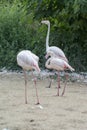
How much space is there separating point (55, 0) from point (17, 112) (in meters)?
6.82

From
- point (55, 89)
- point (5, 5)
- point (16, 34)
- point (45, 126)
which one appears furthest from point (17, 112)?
point (5, 5)

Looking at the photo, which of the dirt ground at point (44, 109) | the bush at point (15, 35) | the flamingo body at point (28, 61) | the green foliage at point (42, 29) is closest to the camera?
the dirt ground at point (44, 109)

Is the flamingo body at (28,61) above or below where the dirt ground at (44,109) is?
above

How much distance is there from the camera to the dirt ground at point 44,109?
22.5ft

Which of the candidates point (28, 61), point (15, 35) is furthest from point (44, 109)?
point (15, 35)

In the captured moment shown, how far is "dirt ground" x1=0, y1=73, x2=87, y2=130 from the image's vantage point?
22.5 ft

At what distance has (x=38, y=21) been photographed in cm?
1481

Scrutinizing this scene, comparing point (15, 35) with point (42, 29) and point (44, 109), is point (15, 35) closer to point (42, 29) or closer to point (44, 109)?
point (42, 29)

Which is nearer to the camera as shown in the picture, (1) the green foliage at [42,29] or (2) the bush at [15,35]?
(1) the green foliage at [42,29]

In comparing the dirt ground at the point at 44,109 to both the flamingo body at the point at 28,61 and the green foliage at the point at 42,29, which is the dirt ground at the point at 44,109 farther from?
the green foliage at the point at 42,29

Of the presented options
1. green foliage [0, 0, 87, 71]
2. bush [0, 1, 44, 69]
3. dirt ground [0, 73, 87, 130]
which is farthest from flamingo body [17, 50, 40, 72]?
bush [0, 1, 44, 69]

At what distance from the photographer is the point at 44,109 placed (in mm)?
8102

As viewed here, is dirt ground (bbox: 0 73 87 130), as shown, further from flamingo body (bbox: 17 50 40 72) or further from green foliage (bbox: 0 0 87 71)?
green foliage (bbox: 0 0 87 71)

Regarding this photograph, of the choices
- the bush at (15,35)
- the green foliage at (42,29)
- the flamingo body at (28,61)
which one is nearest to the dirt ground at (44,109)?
the flamingo body at (28,61)
